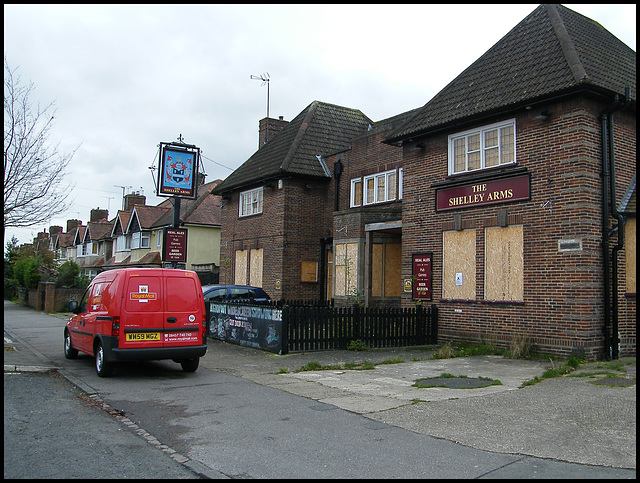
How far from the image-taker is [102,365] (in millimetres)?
10367

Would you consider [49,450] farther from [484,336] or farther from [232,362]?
[484,336]

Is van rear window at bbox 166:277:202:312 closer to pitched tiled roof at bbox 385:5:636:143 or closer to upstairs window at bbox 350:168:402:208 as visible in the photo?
pitched tiled roof at bbox 385:5:636:143

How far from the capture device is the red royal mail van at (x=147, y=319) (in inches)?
400

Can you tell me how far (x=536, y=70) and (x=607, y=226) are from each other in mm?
4264

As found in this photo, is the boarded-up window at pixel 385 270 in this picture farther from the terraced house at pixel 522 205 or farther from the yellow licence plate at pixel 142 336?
the yellow licence plate at pixel 142 336

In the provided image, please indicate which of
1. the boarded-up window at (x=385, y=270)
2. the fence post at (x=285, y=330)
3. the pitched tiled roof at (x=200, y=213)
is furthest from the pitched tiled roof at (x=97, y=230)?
the fence post at (x=285, y=330)

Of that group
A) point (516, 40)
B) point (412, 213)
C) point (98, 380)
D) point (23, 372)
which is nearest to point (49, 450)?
point (98, 380)

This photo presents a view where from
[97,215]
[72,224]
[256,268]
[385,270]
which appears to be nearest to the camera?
[385,270]

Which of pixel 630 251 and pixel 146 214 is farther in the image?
pixel 146 214

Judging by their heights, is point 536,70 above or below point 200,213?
above

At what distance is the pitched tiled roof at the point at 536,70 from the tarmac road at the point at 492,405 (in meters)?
6.12

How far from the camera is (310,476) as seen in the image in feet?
16.8

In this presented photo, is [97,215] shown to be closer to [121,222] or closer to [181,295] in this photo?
[121,222]

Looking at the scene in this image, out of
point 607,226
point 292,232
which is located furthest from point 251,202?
point 607,226
